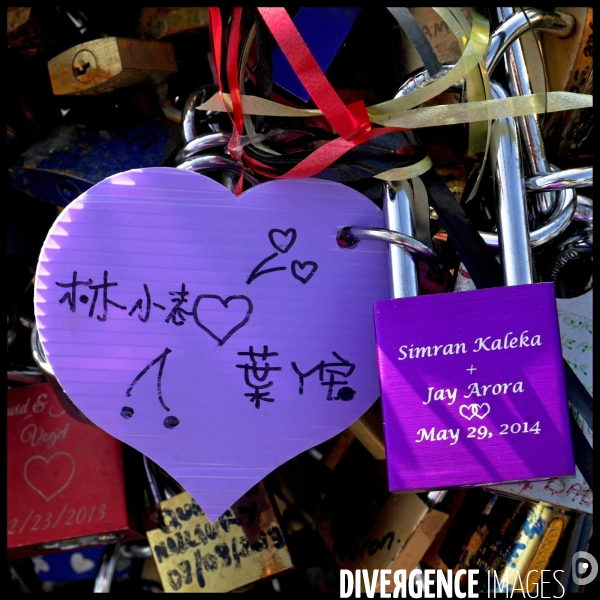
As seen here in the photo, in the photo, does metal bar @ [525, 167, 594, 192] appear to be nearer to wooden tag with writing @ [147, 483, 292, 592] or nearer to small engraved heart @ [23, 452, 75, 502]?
wooden tag with writing @ [147, 483, 292, 592]

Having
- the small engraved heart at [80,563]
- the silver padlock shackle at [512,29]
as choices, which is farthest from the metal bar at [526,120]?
the small engraved heart at [80,563]

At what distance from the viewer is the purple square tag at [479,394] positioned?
0.54 metres

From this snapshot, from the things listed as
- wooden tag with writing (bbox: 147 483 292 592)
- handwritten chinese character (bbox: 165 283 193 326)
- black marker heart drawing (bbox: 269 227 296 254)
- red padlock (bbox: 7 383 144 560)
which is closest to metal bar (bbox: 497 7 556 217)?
black marker heart drawing (bbox: 269 227 296 254)

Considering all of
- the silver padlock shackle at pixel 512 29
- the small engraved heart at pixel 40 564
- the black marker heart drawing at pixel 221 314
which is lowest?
the small engraved heart at pixel 40 564

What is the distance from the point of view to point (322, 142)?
0.66 metres

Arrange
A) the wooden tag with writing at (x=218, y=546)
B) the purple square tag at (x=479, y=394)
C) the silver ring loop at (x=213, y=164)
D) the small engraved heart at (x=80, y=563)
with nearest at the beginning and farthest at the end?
the purple square tag at (x=479, y=394)
the silver ring loop at (x=213, y=164)
the wooden tag with writing at (x=218, y=546)
the small engraved heart at (x=80, y=563)

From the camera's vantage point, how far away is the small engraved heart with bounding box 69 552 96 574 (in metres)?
1.01

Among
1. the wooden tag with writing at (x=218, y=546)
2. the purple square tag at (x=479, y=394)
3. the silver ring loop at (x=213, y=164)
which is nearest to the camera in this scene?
the purple square tag at (x=479, y=394)

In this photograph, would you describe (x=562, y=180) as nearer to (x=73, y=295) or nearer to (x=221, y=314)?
(x=221, y=314)

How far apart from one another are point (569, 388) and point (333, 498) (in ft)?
1.36

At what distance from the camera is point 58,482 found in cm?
85

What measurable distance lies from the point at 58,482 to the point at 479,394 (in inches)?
22.7

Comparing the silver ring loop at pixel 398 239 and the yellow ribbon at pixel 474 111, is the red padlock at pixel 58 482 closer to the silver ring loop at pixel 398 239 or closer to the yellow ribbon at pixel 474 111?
the silver ring loop at pixel 398 239

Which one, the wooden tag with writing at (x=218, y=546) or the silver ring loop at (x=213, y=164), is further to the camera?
the wooden tag with writing at (x=218, y=546)
